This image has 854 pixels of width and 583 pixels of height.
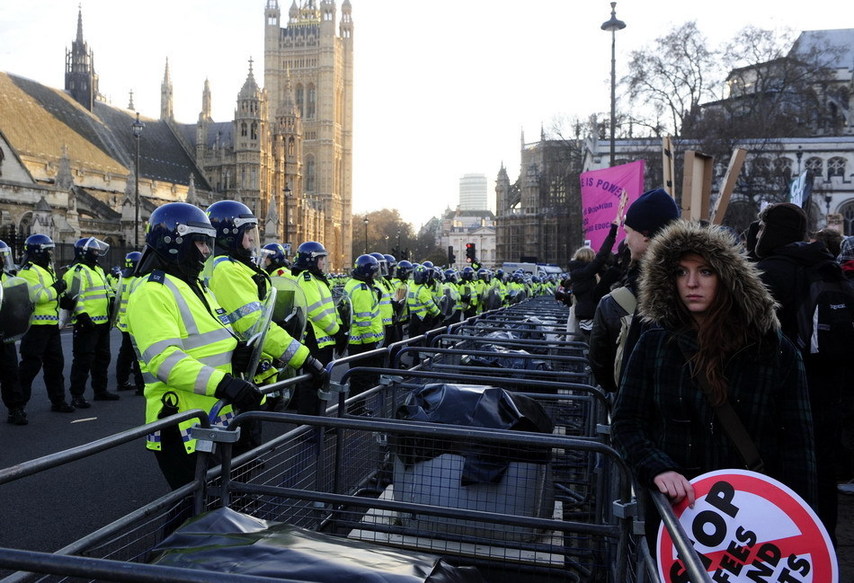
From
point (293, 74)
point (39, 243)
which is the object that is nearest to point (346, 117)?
point (293, 74)

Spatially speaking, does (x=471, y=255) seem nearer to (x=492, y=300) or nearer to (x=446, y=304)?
(x=492, y=300)

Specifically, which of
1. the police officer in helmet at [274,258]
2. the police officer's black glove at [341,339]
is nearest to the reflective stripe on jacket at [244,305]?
the police officer in helmet at [274,258]

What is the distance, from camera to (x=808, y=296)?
14.8 feet

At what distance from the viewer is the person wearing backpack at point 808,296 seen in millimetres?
4398

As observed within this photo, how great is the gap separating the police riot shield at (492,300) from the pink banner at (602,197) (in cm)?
1272

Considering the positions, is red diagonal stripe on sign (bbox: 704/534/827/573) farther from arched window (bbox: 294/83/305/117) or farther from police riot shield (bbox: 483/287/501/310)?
arched window (bbox: 294/83/305/117)

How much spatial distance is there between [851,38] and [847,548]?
9217 centimetres

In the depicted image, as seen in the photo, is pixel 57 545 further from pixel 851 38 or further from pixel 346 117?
pixel 346 117

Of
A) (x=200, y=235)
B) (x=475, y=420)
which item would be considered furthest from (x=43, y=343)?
(x=475, y=420)

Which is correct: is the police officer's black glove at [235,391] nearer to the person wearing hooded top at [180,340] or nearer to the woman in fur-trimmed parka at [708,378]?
the person wearing hooded top at [180,340]

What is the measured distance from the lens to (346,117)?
382 ft

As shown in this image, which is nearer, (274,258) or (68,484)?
(68,484)

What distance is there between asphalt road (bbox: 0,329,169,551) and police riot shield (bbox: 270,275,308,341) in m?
1.85

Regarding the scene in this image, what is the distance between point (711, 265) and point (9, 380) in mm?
8800
